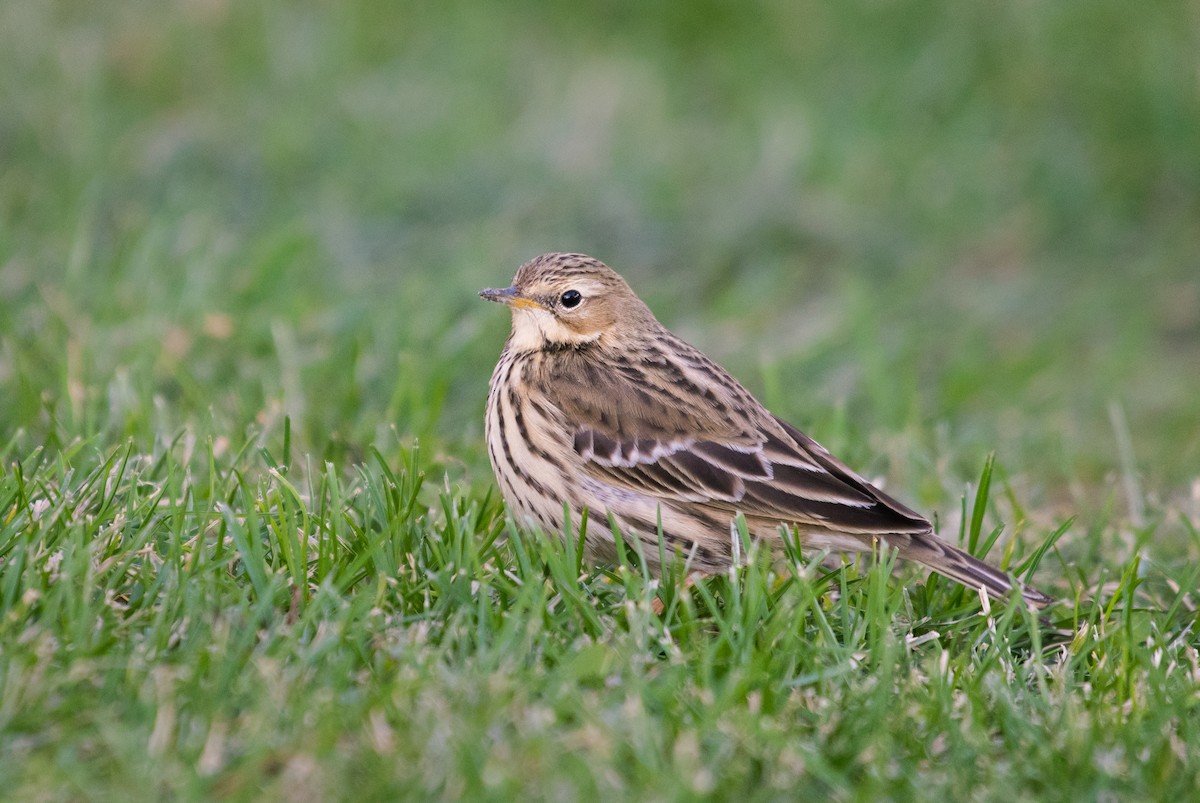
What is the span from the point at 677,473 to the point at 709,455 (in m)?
0.13

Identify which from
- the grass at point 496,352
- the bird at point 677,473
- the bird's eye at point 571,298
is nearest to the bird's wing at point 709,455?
the bird at point 677,473

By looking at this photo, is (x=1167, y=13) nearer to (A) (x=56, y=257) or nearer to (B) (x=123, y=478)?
(A) (x=56, y=257)

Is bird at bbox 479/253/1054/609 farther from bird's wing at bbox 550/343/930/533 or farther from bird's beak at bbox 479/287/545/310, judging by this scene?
bird's beak at bbox 479/287/545/310

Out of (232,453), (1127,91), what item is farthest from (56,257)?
(1127,91)

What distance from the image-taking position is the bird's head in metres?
5.54

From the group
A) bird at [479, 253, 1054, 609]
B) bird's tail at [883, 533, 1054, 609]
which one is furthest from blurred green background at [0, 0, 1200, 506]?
Result: bird's tail at [883, 533, 1054, 609]

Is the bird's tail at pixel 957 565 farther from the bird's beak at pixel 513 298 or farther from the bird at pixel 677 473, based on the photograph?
the bird's beak at pixel 513 298

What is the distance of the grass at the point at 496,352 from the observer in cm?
364

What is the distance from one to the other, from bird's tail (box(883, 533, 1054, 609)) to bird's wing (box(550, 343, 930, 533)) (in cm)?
5

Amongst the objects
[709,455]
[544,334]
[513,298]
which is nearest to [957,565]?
[709,455]

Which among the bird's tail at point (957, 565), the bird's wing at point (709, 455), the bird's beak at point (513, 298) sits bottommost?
the bird's tail at point (957, 565)

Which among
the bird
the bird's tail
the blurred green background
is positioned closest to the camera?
the bird's tail

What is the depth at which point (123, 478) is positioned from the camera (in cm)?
481

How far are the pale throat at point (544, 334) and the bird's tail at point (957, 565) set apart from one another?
4.48 ft
